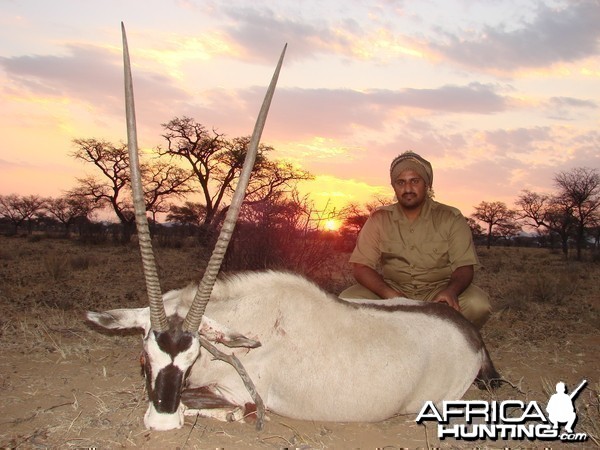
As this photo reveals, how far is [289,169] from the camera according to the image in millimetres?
24453

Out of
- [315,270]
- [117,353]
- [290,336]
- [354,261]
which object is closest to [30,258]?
[315,270]

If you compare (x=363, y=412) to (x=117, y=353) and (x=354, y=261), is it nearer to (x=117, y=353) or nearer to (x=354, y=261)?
(x=354, y=261)

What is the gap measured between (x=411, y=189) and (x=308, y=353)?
2.23m

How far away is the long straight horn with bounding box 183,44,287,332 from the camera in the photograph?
273 cm

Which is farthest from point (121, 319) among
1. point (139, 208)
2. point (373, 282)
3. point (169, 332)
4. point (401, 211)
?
point (401, 211)

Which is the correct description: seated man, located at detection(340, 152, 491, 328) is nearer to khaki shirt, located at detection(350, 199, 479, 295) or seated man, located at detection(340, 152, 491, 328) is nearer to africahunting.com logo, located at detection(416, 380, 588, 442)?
khaki shirt, located at detection(350, 199, 479, 295)

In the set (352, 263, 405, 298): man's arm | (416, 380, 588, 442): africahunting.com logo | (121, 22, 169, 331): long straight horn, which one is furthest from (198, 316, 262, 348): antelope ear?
(352, 263, 405, 298): man's arm

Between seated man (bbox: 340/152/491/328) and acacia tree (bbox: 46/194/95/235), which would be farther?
acacia tree (bbox: 46/194/95/235)

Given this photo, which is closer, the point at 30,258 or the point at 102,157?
the point at 30,258

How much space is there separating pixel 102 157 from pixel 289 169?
39.9 ft

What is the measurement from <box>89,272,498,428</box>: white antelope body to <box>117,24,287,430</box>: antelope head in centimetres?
19

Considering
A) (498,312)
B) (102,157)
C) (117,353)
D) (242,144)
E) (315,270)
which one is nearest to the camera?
(117,353)

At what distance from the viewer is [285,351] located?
129 inches

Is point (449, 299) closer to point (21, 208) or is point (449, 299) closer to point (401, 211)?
point (401, 211)
